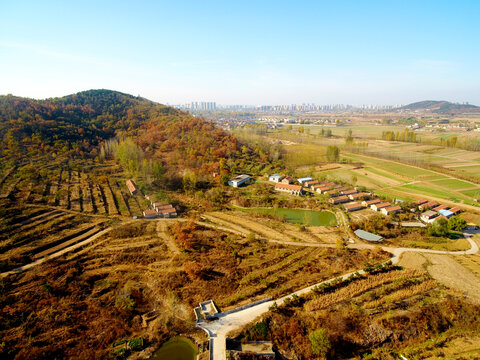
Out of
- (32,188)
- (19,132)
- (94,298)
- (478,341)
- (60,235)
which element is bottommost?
(478,341)

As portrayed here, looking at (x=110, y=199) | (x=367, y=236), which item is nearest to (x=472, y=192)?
(x=367, y=236)

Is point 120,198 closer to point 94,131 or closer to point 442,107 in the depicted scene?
point 94,131

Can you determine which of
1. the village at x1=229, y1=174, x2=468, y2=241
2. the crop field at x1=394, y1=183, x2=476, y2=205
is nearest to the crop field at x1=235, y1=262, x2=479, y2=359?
the village at x1=229, y1=174, x2=468, y2=241

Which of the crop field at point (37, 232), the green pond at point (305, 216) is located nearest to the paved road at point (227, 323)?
the green pond at point (305, 216)

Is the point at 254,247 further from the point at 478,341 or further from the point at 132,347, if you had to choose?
the point at 478,341

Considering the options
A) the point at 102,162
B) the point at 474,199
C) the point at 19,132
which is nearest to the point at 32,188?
the point at 102,162

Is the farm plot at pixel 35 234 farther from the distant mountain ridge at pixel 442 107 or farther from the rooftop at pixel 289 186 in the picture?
the distant mountain ridge at pixel 442 107
